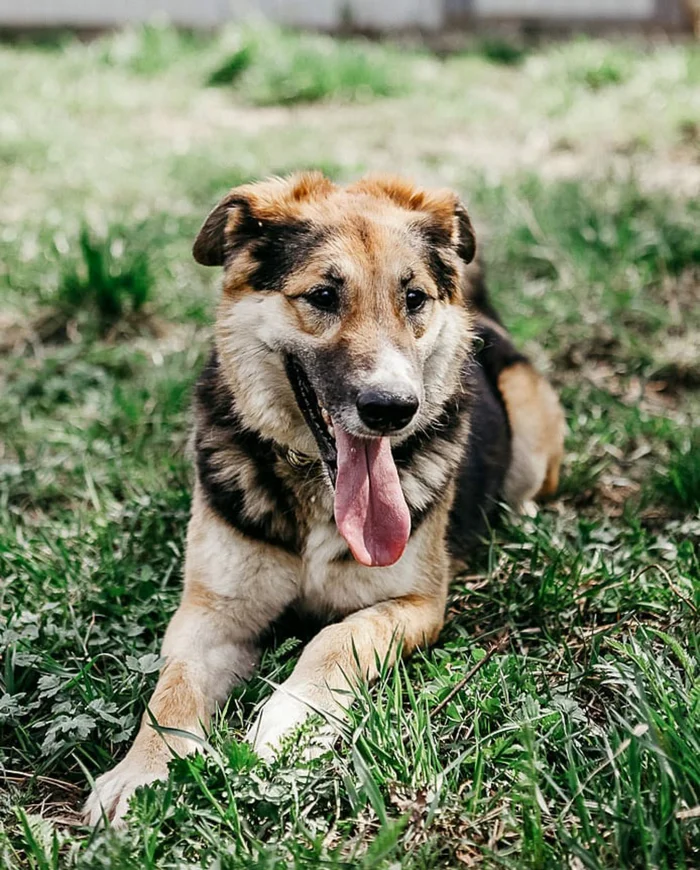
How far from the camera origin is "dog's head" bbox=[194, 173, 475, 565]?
9.25ft

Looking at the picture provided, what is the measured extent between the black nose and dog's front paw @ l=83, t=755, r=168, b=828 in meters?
1.05

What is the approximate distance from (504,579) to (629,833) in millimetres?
1344

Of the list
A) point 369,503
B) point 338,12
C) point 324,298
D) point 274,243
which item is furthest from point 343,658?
point 338,12

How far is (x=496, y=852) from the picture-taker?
7.09 ft

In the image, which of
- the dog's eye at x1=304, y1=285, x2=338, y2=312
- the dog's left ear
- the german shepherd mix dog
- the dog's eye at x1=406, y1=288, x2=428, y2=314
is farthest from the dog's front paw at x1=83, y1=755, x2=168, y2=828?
the dog's left ear

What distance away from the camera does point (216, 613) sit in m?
2.99

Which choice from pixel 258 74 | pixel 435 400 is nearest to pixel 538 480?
pixel 435 400

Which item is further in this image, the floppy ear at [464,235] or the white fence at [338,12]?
the white fence at [338,12]

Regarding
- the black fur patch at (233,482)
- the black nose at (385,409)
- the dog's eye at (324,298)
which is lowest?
the black fur patch at (233,482)

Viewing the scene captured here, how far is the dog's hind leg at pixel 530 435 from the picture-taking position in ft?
13.3

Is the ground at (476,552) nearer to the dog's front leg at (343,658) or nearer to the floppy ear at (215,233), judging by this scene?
the dog's front leg at (343,658)

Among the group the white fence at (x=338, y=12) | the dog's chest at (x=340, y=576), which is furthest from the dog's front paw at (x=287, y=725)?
the white fence at (x=338, y=12)

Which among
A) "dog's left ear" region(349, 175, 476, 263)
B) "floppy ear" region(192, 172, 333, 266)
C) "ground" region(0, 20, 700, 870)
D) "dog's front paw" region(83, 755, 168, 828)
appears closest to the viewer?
"ground" region(0, 20, 700, 870)

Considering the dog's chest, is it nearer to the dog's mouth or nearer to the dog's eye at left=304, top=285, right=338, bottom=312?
the dog's mouth
